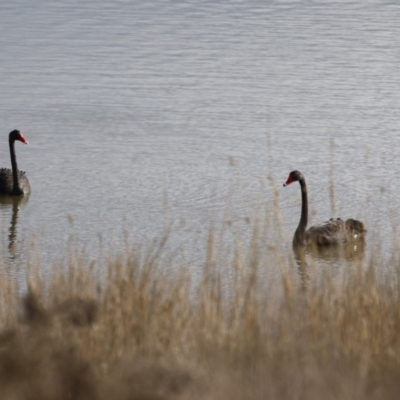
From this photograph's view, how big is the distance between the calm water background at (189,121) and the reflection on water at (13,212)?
0.07m

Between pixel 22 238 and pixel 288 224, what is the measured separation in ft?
10.3

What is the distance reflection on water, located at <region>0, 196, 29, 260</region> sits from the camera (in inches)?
474

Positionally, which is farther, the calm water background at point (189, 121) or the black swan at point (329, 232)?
the calm water background at point (189, 121)

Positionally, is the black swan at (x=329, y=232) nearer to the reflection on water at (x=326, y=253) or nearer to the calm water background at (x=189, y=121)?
the reflection on water at (x=326, y=253)

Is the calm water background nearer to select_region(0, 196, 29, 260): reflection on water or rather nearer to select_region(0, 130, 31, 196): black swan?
select_region(0, 196, 29, 260): reflection on water

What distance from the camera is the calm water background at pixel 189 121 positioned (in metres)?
13.6

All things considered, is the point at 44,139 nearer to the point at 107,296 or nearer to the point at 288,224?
the point at 288,224

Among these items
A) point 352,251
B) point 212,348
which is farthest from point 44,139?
point 212,348

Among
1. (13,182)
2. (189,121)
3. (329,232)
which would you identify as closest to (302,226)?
(329,232)

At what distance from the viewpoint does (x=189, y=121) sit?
62.3 feet

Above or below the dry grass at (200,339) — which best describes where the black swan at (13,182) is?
above

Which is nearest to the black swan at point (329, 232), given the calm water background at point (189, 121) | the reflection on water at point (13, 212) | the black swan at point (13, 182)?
the calm water background at point (189, 121)

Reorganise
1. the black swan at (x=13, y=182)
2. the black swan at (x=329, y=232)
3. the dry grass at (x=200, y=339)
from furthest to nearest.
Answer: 1. the black swan at (x=13, y=182)
2. the black swan at (x=329, y=232)
3. the dry grass at (x=200, y=339)

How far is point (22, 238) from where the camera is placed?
1262 centimetres
